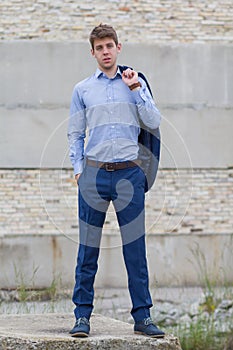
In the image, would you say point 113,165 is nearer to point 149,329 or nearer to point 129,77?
point 129,77

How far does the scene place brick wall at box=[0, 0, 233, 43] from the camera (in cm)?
1148

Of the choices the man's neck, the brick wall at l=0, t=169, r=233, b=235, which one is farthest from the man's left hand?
the brick wall at l=0, t=169, r=233, b=235

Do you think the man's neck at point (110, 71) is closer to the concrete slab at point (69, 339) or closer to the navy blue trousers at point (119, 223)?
the navy blue trousers at point (119, 223)

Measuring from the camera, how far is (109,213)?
37.1 ft

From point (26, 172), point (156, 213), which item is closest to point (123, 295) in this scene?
point (156, 213)

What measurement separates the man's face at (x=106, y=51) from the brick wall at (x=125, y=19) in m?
6.25

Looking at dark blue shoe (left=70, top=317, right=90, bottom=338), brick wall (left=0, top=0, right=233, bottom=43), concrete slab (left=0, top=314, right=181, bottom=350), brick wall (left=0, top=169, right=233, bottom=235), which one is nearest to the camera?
concrete slab (left=0, top=314, right=181, bottom=350)

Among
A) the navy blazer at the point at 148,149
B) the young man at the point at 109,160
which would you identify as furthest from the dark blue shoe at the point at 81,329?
the navy blazer at the point at 148,149

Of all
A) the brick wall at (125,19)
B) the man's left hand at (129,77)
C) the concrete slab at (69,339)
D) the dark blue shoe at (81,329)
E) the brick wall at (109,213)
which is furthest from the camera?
the brick wall at (125,19)

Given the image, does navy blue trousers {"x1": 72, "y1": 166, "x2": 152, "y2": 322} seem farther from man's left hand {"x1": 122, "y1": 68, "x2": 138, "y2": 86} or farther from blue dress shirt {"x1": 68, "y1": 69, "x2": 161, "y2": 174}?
man's left hand {"x1": 122, "y1": 68, "x2": 138, "y2": 86}

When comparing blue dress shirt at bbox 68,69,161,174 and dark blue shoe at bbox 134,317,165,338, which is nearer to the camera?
blue dress shirt at bbox 68,69,161,174

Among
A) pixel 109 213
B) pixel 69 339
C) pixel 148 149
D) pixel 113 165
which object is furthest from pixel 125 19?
pixel 69 339

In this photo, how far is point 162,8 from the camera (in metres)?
11.7

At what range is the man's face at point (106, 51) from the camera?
17.2 feet
